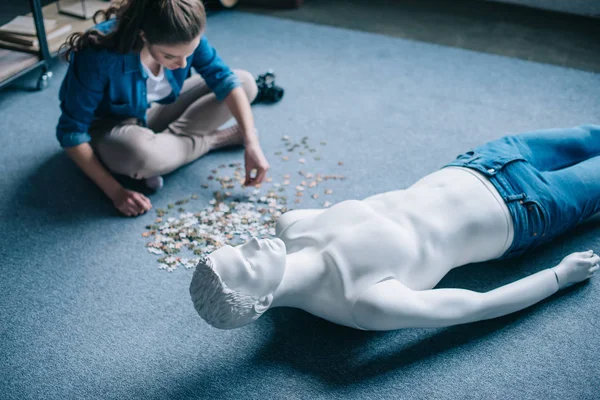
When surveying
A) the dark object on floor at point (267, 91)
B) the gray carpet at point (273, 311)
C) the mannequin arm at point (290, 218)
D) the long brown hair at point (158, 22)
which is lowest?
the gray carpet at point (273, 311)

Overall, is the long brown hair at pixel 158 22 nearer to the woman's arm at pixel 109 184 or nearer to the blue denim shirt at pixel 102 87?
the blue denim shirt at pixel 102 87

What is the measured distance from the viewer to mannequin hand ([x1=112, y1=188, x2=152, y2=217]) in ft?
7.74

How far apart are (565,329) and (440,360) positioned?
447 millimetres

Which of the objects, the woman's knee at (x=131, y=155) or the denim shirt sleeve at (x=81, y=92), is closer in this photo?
the denim shirt sleeve at (x=81, y=92)

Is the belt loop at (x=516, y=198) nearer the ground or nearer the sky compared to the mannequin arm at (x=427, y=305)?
nearer the sky

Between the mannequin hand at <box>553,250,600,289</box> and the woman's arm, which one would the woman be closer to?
the woman's arm

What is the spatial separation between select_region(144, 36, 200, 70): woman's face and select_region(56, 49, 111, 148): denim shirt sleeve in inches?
9.3

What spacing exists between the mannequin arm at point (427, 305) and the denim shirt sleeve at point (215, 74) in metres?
1.27

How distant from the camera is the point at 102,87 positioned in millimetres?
2279

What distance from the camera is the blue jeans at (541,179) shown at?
1919 millimetres

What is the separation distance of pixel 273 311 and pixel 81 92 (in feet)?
3.72

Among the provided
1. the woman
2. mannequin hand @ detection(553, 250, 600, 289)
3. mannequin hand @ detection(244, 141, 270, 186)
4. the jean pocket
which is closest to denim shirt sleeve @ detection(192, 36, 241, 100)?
the woman

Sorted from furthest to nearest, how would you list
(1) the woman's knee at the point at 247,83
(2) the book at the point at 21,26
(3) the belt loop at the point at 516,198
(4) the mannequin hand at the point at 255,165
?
(2) the book at the point at 21,26
(1) the woman's knee at the point at 247,83
(4) the mannequin hand at the point at 255,165
(3) the belt loop at the point at 516,198

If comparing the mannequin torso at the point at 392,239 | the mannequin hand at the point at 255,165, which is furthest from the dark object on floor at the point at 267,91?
the mannequin torso at the point at 392,239
